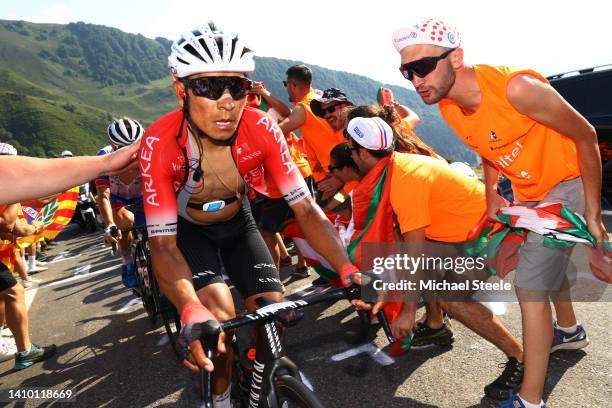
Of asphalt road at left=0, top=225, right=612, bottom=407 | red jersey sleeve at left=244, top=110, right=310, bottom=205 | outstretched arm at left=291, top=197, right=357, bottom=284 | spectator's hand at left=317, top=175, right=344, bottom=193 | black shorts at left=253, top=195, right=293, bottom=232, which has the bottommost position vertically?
asphalt road at left=0, top=225, right=612, bottom=407

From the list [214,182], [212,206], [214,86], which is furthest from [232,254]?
[214,86]

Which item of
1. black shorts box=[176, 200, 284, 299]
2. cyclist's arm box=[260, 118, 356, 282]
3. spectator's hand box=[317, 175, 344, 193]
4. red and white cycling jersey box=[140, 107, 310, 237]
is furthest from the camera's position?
spectator's hand box=[317, 175, 344, 193]

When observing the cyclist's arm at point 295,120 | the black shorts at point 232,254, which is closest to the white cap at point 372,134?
the black shorts at point 232,254

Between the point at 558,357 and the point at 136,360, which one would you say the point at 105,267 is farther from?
the point at 558,357

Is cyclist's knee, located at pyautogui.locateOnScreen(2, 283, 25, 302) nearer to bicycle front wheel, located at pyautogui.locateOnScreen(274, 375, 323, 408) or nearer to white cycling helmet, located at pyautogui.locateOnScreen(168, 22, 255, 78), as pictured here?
white cycling helmet, located at pyautogui.locateOnScreen(168, 22, 255, 78)

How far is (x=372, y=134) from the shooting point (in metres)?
3.58

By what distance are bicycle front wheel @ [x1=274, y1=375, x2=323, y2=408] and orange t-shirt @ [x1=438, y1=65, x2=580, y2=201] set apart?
1.90 meters

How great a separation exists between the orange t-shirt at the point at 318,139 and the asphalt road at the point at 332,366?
1.67m

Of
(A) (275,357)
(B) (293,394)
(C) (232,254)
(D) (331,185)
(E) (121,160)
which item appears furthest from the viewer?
(D) (331,185)

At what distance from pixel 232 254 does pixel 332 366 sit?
144 cm

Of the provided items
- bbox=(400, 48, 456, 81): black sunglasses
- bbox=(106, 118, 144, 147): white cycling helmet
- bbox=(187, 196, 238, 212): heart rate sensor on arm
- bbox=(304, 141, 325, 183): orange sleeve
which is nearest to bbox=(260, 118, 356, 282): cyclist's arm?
bbox=(187, 196, 238, 212): heart rate sensor on arm

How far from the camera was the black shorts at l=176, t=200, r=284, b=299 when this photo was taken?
119 inches

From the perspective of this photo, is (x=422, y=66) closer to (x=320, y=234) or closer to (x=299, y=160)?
(x=320, y=234)

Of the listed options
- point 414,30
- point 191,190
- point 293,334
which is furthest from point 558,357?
point 191,190
